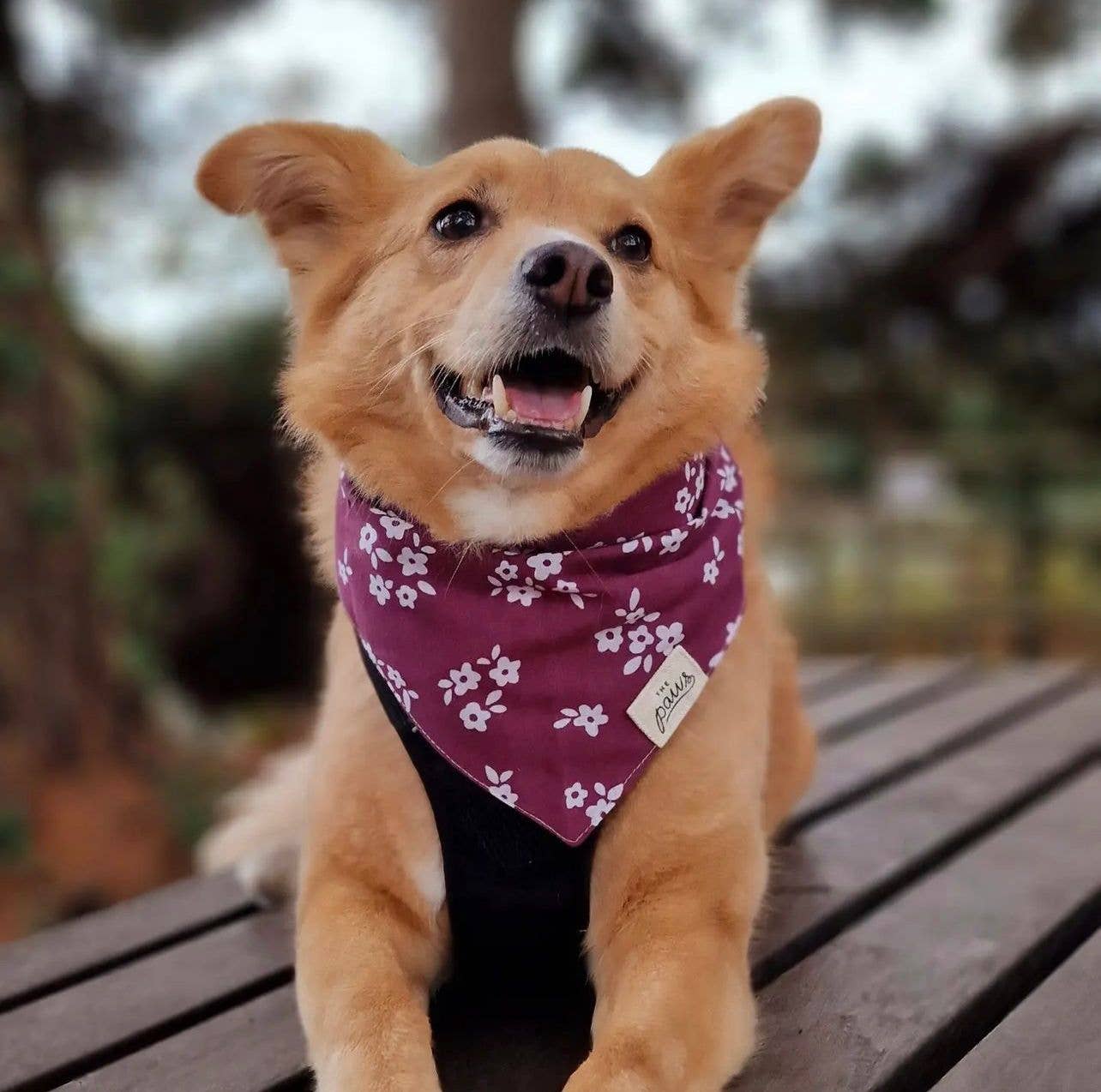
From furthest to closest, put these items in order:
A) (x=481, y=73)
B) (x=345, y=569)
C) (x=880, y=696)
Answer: (x=481, y=73), (x=880, y=696), (x=345, y=569)

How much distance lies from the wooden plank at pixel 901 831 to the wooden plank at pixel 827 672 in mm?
721

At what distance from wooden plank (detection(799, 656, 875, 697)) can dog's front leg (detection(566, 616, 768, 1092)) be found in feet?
6.94

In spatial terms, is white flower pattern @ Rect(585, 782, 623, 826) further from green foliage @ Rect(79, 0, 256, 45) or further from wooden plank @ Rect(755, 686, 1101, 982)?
green foliage @ Rect(79, 0, 256, 45)

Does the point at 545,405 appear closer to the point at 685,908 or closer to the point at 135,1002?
the point at 685,908

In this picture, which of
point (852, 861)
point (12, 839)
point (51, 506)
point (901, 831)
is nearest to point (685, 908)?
point (852, 861)

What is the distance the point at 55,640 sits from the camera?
190 inches

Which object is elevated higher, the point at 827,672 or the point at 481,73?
the point at 481,73

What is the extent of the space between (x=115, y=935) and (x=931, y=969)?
145 centimetres

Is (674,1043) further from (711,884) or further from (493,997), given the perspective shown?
(493,997)

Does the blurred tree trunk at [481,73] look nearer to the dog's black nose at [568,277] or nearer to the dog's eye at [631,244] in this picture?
the dog's eye at [631,244]

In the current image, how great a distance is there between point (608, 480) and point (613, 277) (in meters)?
0.30

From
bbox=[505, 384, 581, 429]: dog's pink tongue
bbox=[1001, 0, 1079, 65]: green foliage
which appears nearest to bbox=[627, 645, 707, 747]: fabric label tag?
bbox=[505, 384, 581, 429]: dog's pink tongue

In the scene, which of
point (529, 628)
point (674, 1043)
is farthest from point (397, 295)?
point (674, 1043)

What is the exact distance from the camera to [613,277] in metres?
1.76
